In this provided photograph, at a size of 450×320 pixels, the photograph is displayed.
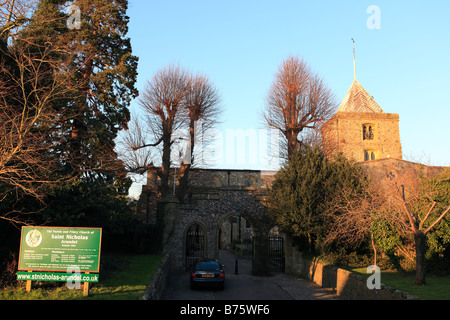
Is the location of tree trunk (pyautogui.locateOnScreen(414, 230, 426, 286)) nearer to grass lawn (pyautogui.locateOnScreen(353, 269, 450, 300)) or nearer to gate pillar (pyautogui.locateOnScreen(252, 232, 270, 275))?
grass lawn (pyautogui.locateOnScreen(353, 269, 450, 300))

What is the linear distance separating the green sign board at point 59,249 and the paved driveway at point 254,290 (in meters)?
5.31

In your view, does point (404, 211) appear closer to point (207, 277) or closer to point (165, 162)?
point (207, 277)

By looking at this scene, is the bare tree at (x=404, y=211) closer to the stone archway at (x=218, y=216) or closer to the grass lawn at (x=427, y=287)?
the grass lawn at (x=427, y=287)

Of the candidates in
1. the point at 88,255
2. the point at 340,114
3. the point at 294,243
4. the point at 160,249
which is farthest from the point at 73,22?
the point at 340,114

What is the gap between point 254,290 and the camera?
56.1 ft

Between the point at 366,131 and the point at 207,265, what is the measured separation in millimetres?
34724

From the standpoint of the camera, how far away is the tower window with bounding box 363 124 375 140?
44906 millimetres

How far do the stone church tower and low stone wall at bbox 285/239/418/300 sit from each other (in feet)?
75.4

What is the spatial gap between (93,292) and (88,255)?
1.26 meters

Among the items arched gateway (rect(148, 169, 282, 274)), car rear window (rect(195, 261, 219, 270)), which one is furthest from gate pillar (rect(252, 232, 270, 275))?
car rear window (rect(195, 261, 219, 270))

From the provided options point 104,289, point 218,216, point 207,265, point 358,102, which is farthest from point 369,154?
point 104,289

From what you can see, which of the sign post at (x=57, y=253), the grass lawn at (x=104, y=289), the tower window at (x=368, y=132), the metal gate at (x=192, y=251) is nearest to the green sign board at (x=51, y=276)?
the sign post at (x=57, y=253)

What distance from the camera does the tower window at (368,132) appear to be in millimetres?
44906

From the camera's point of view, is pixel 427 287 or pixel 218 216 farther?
pixel 218 216
